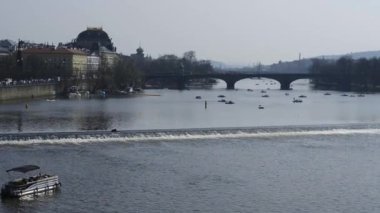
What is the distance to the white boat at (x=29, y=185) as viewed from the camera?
2331 centimetres

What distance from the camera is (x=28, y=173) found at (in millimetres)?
26984

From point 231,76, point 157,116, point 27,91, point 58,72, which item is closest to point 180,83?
point 231,76

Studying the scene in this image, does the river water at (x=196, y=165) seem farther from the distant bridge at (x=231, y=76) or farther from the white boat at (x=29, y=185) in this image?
the distant bridge at (x=231, y=76)

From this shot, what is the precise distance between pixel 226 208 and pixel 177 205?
5.24ft

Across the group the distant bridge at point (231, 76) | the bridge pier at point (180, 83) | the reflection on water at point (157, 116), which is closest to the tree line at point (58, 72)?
the distant bridge at point (231, 76)

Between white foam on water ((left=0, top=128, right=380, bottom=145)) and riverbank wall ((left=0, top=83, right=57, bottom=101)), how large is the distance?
3167 cm

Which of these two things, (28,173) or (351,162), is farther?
(351,162)

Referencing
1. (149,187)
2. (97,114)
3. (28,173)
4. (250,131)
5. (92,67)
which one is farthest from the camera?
(92,67)

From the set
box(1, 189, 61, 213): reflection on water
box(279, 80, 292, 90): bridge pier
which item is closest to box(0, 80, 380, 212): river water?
box(1, 189, 61, 213): reflection on water

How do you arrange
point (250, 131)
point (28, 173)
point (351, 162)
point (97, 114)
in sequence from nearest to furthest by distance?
point (28, 173)
point (351, 162)
point (250, 131)
point (97, 114)

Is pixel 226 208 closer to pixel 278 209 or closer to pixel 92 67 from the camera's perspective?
pixel 278 209

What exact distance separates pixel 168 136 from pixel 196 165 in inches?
342

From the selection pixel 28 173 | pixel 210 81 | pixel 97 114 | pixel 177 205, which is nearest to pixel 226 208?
pixel 177 205

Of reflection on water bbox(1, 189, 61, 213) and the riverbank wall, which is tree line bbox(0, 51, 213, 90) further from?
reflection on water bbox(1, 189, 61, 213)
